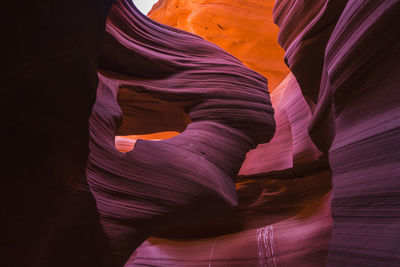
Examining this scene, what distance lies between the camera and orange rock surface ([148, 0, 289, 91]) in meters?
6.71

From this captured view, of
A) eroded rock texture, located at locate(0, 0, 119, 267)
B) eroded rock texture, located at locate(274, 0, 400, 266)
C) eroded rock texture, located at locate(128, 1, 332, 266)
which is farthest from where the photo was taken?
eroded rock texture, located at locate(128, 1, 332, 266)

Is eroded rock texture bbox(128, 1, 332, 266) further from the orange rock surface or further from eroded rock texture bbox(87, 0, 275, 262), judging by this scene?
the orange rock surface

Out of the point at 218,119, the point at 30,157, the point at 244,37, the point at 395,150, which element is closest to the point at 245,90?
the point at 218,119

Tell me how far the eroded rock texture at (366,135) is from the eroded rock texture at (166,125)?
94 centimetres

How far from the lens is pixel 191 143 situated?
2.38 m

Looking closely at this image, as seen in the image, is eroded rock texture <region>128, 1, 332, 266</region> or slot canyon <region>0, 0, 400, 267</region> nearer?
slot canyon <region>0, 0, 400, 267</region>

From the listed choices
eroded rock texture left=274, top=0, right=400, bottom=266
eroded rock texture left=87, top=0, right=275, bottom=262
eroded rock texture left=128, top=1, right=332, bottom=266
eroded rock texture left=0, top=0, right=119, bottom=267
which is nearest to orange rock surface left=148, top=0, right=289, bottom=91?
eroded rock texture left=128, top=1, right=332, bottom=266

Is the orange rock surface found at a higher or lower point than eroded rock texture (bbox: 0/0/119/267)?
higher

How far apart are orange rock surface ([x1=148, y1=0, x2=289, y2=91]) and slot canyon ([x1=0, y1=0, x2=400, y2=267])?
322 centimetres

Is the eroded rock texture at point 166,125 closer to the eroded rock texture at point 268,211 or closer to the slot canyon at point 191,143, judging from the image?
the slot canyon at point 191,143

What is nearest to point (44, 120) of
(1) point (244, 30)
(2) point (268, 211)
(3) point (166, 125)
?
(3) point (166, 125)

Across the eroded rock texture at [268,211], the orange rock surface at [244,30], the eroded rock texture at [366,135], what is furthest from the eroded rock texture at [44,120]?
the orange rock surface at [244,30]

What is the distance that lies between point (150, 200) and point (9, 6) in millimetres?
1338

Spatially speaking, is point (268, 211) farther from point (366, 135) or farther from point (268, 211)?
point (366, 135)
